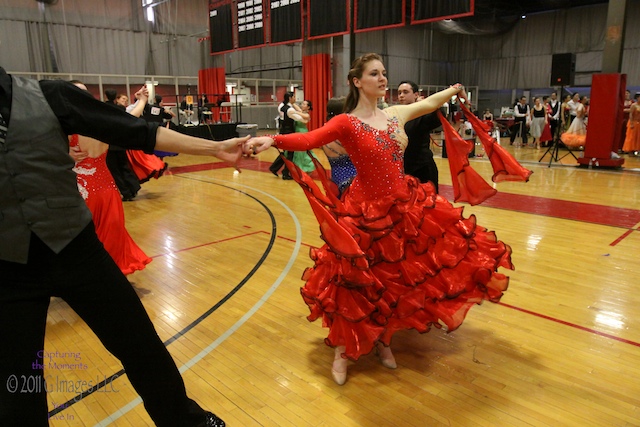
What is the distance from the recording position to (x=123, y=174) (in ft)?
23.1

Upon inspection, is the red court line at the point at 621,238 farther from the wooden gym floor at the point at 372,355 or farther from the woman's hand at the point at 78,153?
the woman's hand at the point at 78,153

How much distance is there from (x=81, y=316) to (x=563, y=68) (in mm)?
10935

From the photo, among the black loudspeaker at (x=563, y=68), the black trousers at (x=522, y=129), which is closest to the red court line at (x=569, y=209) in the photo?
the black loudspeaker at (x=563, y=68)

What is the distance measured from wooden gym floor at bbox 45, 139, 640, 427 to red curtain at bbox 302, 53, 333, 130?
9972 millimetres

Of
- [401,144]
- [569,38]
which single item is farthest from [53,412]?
[569,38]

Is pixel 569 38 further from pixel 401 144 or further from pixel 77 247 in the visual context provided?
pixel 77 247

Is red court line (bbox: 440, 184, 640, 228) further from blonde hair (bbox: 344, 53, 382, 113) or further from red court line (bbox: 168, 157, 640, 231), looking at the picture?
blonde hair (bbox: 344, 53, 382, 113)

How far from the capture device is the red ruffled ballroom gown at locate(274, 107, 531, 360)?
2346 mm

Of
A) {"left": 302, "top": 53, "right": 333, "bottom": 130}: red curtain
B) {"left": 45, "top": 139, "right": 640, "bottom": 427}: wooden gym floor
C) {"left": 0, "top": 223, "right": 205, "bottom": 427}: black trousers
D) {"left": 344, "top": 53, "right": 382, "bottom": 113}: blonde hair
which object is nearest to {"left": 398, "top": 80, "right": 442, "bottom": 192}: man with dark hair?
{"left": 344, "top": 53, "right": 382, "bottom": 113}: blonde hair

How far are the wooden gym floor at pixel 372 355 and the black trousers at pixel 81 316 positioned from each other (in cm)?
8

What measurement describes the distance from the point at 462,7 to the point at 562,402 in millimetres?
9158

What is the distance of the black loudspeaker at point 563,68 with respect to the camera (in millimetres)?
9766

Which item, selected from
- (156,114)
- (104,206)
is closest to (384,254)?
(104,206)

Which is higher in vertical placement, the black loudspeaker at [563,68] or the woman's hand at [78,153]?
the black loudspeaker at [563,68]
